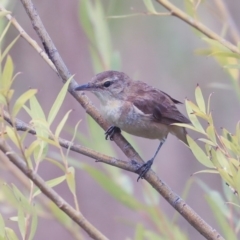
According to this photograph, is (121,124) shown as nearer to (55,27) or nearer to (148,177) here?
(148,177)

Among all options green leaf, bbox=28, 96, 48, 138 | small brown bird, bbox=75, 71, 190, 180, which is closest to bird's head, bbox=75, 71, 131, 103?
small brown bird, bbox=75, 71, 190, 180

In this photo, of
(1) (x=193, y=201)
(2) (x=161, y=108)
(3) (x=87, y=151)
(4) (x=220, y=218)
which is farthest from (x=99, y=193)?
(3) (x=87, y=151)

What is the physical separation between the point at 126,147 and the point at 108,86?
2.70 ft

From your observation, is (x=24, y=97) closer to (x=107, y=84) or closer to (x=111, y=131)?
(x=111, y=131)

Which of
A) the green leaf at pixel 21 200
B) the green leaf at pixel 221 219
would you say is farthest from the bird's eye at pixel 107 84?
the green leaf at pixel 21 200

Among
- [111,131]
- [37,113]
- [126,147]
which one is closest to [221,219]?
[126,147]

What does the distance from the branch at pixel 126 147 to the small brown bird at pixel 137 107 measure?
16.4 inches

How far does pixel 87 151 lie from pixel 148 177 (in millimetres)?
227

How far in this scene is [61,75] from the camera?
1.39 metres

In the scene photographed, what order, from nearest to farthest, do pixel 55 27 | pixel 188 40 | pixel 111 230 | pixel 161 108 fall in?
1. pixel 161 108
2. pixel 188 40
3. pixel 55 27
4. pixel 111 230

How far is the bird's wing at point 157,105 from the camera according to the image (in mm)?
2188

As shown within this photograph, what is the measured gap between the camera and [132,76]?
14.4ft

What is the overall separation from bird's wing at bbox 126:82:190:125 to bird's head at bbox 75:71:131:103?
6 centimetres

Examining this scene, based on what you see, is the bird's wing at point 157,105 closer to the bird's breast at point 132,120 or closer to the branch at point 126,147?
the bird's breast at point 132,120
